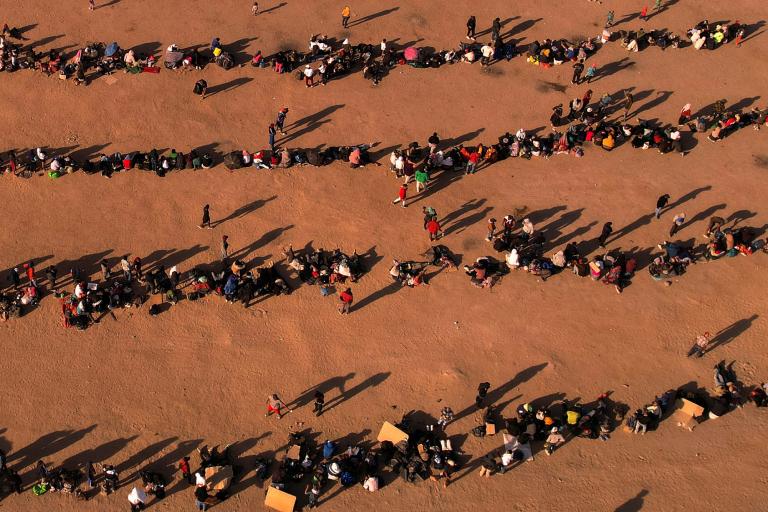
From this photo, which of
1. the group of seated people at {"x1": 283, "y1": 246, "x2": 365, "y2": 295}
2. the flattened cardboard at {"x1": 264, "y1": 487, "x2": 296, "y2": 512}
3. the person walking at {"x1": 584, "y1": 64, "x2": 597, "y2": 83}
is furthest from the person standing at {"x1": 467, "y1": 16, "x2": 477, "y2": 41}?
the flattened cardboard at {"x1": 264, "y1": 487, "x2": 296, "y2": 512}

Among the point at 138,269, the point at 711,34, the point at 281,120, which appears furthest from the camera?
the point at 711,34

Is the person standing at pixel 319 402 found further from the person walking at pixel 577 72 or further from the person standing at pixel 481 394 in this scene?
the person walking at pixel 577 72

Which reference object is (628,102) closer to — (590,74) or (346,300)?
(590,74)

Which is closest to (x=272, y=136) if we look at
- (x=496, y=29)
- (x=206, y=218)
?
(x=206, y=218)

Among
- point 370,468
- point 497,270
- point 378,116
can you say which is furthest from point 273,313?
point 378,116

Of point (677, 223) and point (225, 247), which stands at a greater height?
point (225, 247)

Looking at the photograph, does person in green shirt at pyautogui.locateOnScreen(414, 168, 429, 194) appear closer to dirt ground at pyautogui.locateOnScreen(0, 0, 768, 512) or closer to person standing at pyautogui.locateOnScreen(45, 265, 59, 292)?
dirt ground at pyautogui.locateOnScreen(0, 0, 768, 512)
